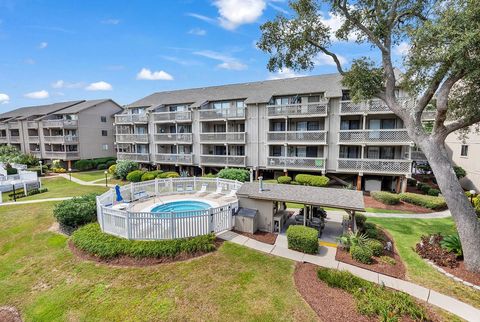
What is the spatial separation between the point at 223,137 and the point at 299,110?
29.7 feet

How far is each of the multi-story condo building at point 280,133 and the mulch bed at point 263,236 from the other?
38.1 ft

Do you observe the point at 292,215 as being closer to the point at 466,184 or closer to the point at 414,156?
the point at 466,184

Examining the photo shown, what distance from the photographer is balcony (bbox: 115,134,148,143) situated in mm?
31581

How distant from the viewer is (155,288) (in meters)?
8.09

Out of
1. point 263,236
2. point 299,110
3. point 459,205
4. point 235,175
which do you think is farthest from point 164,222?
point 299,110

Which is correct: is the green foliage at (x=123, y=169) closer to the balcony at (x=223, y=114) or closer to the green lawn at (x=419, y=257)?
the balcony at (x=223, y=114)

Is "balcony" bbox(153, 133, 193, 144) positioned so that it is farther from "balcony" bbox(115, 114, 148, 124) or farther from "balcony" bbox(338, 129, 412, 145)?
"balcony" bbox(338, 129, 412, 145)

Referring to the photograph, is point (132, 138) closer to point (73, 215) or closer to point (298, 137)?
point (73, 215)

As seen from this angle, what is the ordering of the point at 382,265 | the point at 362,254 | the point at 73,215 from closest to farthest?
the point at 382,265 < the point at 362,254 < the point at 73,215

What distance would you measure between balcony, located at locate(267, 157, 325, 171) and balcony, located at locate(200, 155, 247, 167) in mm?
3302

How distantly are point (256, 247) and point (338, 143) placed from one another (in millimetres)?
14643

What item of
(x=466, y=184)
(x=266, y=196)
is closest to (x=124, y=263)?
(x=266, y=196)

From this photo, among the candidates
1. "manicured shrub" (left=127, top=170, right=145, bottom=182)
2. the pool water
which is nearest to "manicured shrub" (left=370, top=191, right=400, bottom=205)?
the pool water

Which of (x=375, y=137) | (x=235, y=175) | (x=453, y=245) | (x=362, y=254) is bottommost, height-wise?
(x=362, y=254)
